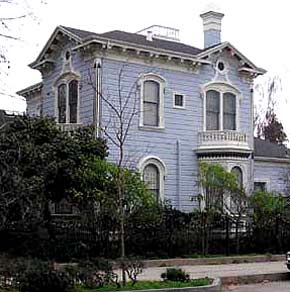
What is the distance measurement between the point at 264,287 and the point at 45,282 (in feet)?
23.5

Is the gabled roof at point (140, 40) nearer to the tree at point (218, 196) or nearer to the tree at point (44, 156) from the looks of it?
the tree at point (44, 156)

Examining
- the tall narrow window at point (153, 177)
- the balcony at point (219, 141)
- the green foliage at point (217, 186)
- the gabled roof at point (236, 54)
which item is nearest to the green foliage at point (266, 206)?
the green foliage at point (217, 186)

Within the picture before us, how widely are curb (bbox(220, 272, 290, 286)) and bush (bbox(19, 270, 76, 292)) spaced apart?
21.1ft

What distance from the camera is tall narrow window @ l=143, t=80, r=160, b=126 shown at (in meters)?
30.8

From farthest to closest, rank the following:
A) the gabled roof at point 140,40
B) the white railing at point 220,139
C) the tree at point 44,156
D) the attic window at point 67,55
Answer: the white railing at point 220,139 → the attic window at point 67,55 → the gabled roof at point 140,40 → the tree at point 44,156

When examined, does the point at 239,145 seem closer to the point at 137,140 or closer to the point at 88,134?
the point at 137,140

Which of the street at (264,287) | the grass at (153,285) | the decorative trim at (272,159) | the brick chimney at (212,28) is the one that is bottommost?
the street at (264,287)

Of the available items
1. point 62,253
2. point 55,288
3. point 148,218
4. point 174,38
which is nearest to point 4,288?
point 55,288

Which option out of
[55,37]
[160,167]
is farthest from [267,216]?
[55,37]

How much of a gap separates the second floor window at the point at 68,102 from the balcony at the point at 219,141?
226 inches

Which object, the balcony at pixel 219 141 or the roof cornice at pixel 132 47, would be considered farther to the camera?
the balcony at pixel 219 141

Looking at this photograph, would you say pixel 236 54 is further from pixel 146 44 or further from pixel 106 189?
pixel 106 189

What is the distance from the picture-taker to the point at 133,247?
25078 millimetres

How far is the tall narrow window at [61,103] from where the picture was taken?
3203 cm
